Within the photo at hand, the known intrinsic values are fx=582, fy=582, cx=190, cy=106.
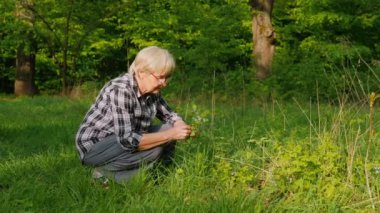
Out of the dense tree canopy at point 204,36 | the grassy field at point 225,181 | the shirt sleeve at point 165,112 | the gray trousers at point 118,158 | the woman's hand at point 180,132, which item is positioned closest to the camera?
the grassy field at point 225,181

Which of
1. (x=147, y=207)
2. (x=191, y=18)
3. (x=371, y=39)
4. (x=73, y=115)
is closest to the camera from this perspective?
(x=147, y=207)

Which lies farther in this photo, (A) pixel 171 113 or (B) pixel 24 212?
(A) pixel 171 113

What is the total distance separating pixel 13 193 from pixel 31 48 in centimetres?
1532

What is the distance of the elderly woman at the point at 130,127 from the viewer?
3.94 meters

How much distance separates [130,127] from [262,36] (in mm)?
11346

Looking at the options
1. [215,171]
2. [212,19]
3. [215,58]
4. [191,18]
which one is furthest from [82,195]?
[191,18]

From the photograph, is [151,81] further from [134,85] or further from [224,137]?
[224,137]

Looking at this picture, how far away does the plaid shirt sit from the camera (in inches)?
155

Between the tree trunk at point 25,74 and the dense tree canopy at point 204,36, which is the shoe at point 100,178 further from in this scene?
the tree trunk at point 25,74

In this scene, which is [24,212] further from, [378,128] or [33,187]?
[378,128]

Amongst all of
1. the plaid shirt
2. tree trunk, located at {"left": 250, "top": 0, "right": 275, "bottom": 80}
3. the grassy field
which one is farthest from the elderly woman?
tree trunk, located at {"left": 250, "top": 0, "right": 275, "bottom": 80}

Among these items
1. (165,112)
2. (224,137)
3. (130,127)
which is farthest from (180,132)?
(224,137)

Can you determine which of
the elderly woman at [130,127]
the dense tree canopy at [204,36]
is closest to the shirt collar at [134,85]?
the elderly woman at [130,127]

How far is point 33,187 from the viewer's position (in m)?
3.88
